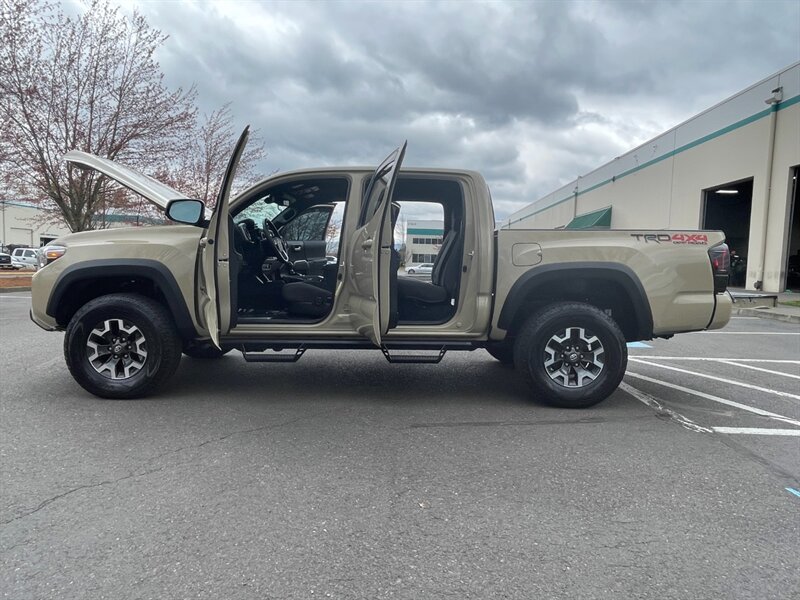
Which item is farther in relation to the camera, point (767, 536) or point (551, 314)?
point (551, 314)

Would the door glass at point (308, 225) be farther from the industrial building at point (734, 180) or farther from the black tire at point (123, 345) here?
the industrial building at point (734, 180)

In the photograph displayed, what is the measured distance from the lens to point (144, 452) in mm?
3412

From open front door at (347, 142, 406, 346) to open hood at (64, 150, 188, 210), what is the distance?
1.59m

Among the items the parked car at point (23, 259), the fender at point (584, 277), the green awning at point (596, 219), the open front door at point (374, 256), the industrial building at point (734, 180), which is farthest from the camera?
the parked car at point (23, 259)

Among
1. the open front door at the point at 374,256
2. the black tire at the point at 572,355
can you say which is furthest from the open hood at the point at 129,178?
the black tire at the point at 572,355

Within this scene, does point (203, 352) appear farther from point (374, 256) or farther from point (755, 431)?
point (755, 431)

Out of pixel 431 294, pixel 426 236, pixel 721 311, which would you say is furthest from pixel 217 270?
pixel 721 311

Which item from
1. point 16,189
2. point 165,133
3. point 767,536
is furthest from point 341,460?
point 16,189

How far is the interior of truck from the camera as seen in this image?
475cm

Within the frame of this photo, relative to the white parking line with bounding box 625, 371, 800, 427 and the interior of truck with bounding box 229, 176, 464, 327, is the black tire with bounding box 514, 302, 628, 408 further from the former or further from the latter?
the white parking line with bounding box 625, 371, 800, 427

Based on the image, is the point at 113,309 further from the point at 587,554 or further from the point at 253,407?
the point at 587,554

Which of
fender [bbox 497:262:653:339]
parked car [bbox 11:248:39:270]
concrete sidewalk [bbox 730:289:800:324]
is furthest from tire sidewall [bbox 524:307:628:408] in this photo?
parked car [bbox 11:248:39:270]

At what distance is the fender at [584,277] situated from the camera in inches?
176

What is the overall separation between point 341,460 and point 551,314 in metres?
2.18
